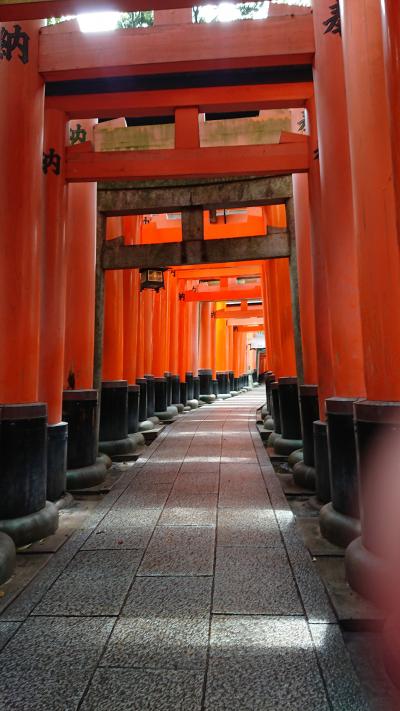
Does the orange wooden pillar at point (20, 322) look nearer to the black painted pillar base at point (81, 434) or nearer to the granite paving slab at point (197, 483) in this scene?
the granite paving slab at point (197, 483)

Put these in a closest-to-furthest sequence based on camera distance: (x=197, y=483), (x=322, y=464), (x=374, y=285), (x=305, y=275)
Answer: (x=374, y=285)
(x=322, y=464)
(x=197, y=483)
(x=305, y=275)

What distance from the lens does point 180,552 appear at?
3.10m

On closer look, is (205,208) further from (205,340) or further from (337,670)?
(205,340)

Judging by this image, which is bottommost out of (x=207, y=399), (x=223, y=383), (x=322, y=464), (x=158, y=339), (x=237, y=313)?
(x=322, y=464)

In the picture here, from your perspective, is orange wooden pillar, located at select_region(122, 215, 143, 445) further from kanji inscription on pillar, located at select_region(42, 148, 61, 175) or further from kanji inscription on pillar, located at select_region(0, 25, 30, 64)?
kanji inscription on pillar, located at select_region(0, 25, 30, 64)

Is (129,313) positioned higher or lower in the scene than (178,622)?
higher

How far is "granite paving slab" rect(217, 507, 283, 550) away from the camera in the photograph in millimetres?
3234

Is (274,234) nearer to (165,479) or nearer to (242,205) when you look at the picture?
(242,205)

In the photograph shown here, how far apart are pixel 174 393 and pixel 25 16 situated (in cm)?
1142

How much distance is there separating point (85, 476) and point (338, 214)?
384cm

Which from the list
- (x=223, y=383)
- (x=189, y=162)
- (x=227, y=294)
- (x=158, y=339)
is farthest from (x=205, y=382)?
(x=189, y=162)

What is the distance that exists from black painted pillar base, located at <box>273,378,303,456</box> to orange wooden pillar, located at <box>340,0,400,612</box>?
12.4 feet

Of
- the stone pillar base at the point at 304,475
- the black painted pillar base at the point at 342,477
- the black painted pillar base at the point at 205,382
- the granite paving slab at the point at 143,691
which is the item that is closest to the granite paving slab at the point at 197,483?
the stone pillar base at the point at 304,475

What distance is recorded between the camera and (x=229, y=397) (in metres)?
21.4
